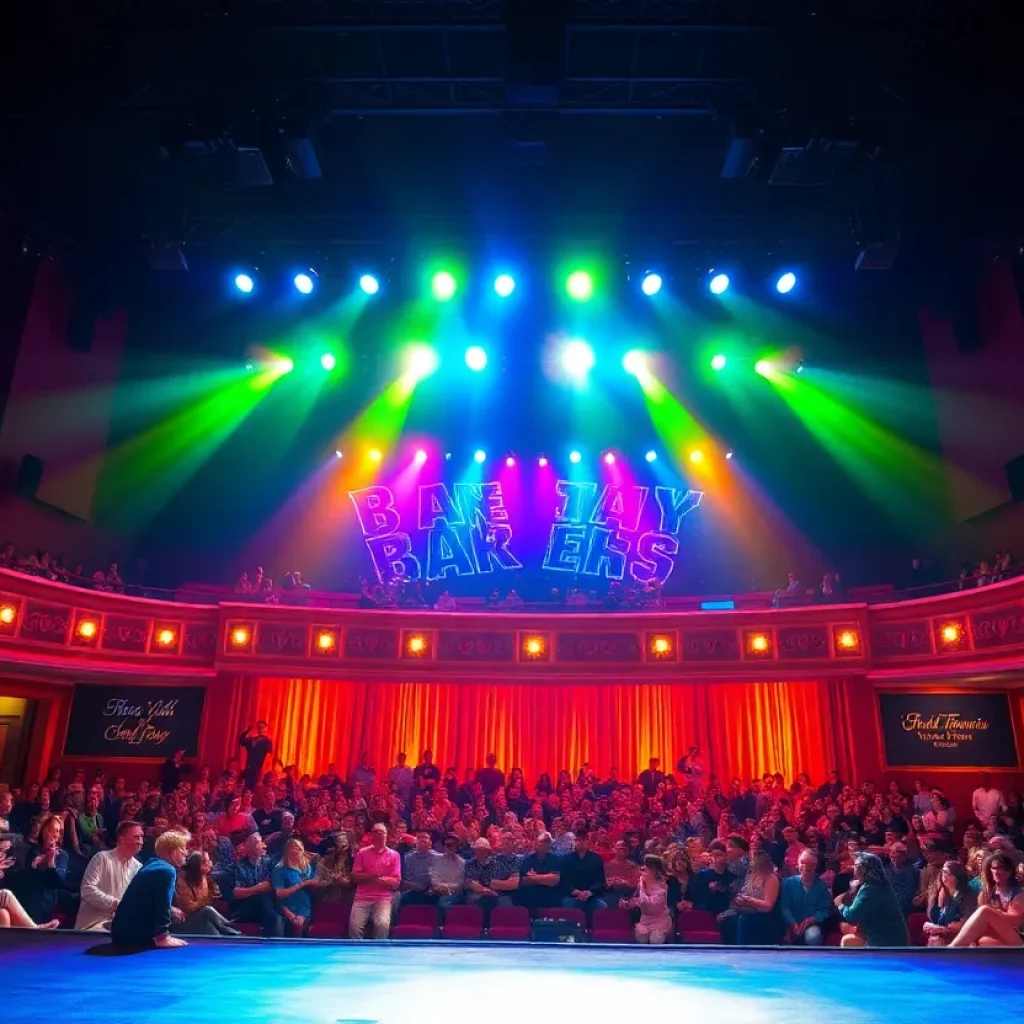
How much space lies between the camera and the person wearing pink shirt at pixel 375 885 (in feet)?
22.3

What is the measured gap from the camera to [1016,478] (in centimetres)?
1327

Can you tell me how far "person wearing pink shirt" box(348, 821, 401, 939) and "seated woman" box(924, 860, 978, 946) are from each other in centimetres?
450

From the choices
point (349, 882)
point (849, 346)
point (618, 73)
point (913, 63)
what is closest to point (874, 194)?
point (913, 63)

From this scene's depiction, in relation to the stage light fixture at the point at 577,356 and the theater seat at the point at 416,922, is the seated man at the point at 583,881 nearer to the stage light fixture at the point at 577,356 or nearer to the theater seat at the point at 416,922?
the theater seat at the point at 416,922

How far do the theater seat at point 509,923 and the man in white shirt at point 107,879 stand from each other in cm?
312

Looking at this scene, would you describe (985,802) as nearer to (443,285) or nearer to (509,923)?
(509,923)

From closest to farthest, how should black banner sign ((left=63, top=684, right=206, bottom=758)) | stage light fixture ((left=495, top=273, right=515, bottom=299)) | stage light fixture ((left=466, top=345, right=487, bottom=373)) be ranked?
1. stage light fixture ((left=495, top=273, right=515, bottom=299))
2. stage light fixture ((left=466, top=345, right=487, bottom=373))
3. black banner sign ((left=63, top=684, right=206, bottom=758))

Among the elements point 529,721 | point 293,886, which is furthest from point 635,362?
point 293,886

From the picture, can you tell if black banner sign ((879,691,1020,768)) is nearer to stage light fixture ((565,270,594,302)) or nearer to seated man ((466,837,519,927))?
seated man ((466,837,519,927))

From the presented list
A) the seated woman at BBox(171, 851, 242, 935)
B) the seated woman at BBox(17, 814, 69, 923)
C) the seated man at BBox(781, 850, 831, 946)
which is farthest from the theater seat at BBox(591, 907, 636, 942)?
the seated woman at BBox(17, 814, 69, 923)

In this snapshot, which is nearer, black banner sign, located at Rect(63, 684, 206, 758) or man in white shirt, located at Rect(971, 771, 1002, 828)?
man in white shirt, located at Rect(971, 771, 1002, 828)

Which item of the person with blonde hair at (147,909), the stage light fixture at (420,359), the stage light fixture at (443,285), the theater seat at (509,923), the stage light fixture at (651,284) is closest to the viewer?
the person with blonde hair at (147,909)

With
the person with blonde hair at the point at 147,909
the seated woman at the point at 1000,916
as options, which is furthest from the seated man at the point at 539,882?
the person with blonde hair at the point at 147,909

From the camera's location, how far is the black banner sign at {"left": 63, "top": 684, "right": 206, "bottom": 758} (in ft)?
47.9
